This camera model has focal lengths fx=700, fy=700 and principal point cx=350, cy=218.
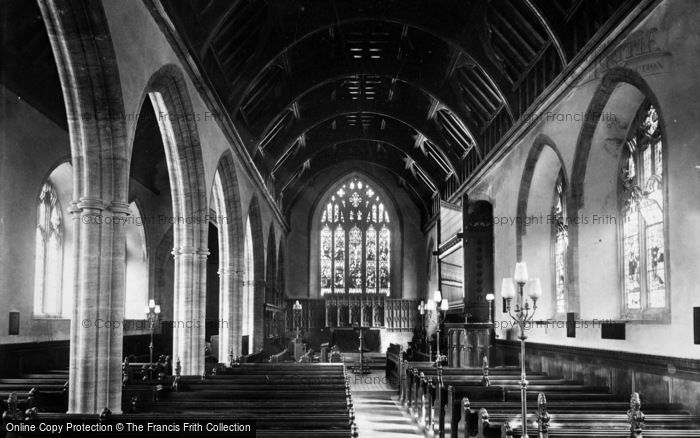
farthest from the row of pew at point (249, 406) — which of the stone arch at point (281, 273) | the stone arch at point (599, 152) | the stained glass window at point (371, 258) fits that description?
the stained glass window at point (371, 258)

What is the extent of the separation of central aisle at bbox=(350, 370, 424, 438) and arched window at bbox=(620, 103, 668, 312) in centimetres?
419

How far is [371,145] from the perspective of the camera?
1176 inches

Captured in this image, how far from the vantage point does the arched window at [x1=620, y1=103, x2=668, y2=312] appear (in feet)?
33.3

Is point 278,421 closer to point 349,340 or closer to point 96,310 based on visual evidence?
point 96,310

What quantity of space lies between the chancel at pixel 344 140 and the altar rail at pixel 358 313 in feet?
13.6

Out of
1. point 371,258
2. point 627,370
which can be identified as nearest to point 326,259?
point 371,258

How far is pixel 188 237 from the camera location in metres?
13.7

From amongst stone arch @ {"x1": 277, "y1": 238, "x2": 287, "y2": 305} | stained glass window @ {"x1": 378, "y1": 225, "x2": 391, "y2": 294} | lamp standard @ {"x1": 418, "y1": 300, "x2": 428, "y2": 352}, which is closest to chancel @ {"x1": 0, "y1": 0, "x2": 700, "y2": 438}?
lamp standard @ {"x1": 418, "y1": 300, "x2": 428, "y2": 352}

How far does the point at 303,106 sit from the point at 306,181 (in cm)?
997

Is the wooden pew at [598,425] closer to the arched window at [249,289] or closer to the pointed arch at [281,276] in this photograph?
the arched window at [249,289]

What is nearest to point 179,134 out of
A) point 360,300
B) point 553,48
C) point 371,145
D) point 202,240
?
point 202,240

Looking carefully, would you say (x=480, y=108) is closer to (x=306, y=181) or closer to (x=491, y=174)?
(x=491, y=174)

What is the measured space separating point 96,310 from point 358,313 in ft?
76.3

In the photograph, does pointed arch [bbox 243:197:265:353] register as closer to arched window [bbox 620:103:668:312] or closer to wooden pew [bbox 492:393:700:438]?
arched window [bbox 620:103:668:312]
